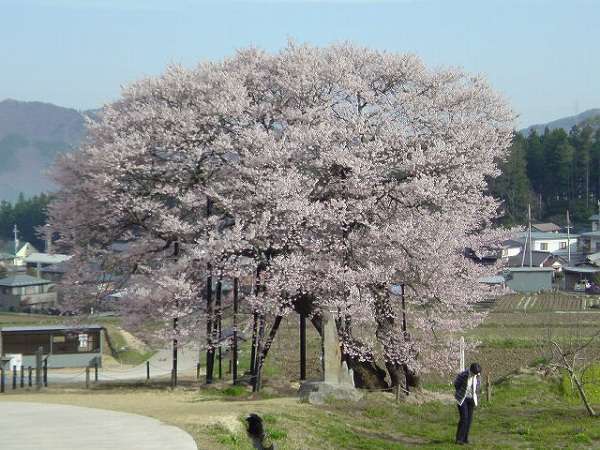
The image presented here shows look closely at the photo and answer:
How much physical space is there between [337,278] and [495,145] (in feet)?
22.5

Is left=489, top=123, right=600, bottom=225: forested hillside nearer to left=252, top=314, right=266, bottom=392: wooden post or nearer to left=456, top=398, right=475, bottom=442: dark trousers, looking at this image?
left=252, top=314, right=266, bottom=392: wooden post

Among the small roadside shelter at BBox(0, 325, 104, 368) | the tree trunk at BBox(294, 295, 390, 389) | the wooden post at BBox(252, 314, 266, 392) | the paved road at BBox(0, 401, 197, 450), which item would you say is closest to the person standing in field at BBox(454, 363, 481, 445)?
the paved road at BBox(0, 401, 197, 450)

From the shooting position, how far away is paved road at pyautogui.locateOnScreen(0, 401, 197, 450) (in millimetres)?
12117

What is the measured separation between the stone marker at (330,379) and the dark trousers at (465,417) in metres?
4.00

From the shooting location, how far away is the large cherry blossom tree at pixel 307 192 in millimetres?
22000

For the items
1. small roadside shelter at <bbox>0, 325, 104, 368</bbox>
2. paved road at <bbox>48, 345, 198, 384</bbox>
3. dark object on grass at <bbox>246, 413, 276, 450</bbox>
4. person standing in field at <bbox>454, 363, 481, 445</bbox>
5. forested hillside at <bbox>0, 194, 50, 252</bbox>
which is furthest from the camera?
forested hillside at <bbox>0, 194, 50, 252</bbox>

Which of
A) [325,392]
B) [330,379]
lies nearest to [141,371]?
[330,379]

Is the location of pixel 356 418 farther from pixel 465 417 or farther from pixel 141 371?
pixel 141 371

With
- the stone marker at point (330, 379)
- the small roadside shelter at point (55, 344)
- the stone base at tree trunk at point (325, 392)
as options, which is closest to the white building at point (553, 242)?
the small roadside shelter at point (55, 344)

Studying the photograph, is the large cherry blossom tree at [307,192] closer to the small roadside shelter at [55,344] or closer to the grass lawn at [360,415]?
the grass lawn at [360,415]

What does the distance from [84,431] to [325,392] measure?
6.37m

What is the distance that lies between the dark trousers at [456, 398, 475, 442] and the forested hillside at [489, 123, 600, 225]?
7433cm

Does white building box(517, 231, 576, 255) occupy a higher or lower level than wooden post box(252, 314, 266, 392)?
higher

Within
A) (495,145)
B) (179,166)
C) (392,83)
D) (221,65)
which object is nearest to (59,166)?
(179,166)
